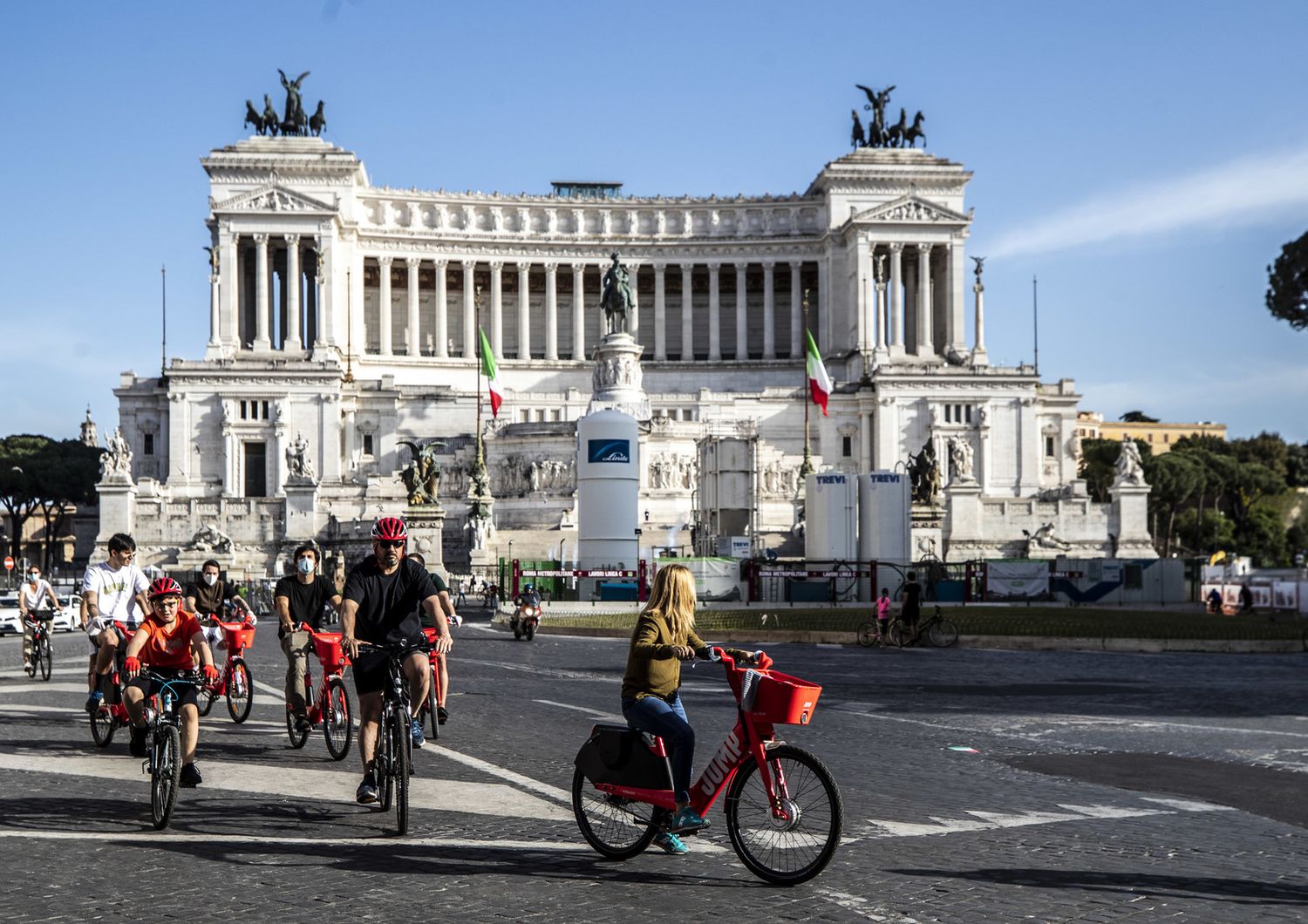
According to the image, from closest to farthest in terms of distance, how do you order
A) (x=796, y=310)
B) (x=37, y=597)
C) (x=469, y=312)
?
(x=37, y=597) → (x=469, y=312) → (x=796, y=310)

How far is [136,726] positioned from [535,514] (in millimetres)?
68740

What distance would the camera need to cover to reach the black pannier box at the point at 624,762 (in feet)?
35.1

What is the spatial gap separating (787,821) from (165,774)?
4.86 meters

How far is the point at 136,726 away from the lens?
48.9 ft

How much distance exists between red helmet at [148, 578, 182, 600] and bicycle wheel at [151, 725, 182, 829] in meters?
1.90

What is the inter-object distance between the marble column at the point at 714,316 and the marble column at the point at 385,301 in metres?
23.1

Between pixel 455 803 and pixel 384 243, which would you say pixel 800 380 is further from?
pixel 455 803

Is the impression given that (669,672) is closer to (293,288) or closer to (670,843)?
(670,843)

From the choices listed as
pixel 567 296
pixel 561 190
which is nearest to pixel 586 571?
pixel 567 296

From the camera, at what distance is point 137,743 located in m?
16.0

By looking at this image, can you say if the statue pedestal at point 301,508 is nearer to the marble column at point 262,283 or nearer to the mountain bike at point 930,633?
the marble column at point 262,283

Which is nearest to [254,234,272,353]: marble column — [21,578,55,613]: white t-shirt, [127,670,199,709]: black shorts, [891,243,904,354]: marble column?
[891,243,904,354]: marble column

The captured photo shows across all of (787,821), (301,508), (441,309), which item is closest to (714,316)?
(441,309)

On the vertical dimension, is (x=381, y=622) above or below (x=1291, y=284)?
below
